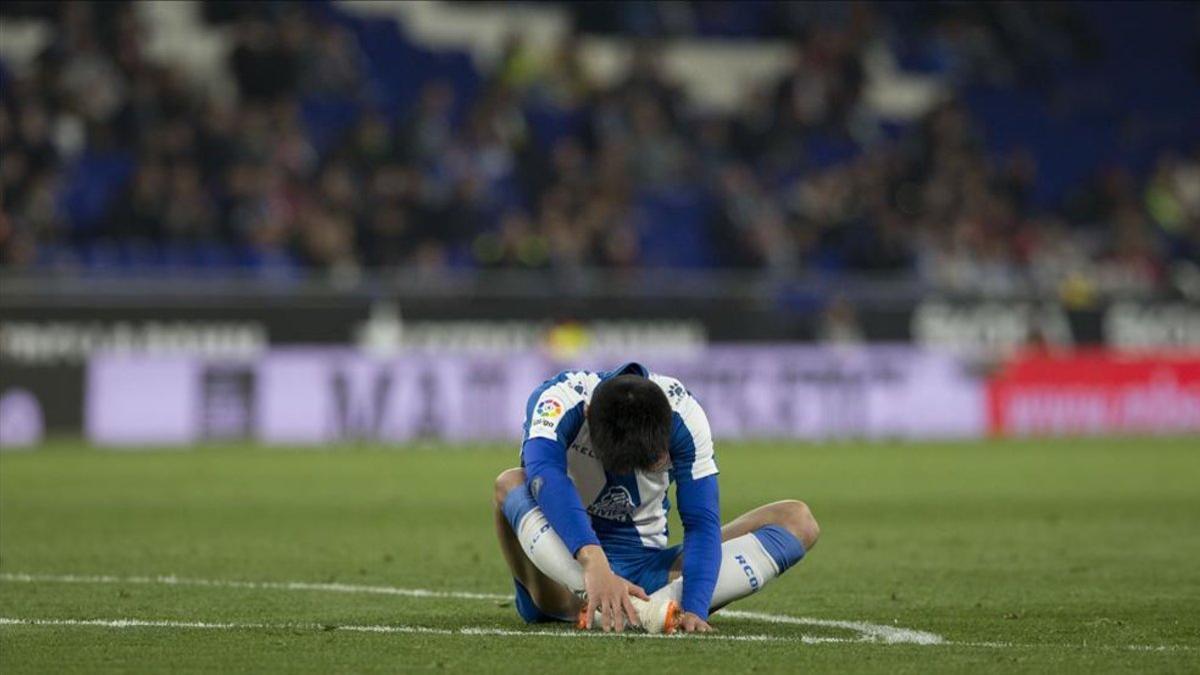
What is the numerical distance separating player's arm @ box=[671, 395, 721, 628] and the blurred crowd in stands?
17690 millimetres

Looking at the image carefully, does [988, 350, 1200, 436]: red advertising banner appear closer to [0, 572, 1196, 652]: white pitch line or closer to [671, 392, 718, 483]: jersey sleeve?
[0, 572, 1196, 652]: white pitch line

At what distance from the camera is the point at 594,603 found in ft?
23.5

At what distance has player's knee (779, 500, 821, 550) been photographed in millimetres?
7918

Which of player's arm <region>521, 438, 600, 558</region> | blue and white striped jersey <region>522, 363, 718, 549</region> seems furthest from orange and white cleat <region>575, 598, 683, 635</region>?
blue and white striped jersey <region>522, 363, 718, 549</region>

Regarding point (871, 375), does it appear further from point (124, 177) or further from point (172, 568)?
point (172, 568)

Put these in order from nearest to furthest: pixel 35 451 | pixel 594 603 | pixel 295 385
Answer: pixel 594 603
pixel 35 451
pixel 295 385

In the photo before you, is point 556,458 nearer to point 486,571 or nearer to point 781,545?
point 781,545

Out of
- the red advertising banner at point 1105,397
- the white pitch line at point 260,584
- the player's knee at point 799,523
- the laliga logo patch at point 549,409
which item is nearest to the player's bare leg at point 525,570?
the laliga logo patch at point 549,409

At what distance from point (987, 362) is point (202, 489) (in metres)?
13.3

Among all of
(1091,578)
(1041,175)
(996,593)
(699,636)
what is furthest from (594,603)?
(1041,175)

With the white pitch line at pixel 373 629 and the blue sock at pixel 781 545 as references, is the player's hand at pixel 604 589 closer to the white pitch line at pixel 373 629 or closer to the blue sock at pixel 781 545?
the white pitch line at pixel 373 629

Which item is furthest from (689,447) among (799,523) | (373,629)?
(373,629)

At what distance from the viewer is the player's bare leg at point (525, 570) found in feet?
25.1

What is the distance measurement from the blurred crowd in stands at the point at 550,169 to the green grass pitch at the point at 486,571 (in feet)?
14.5
